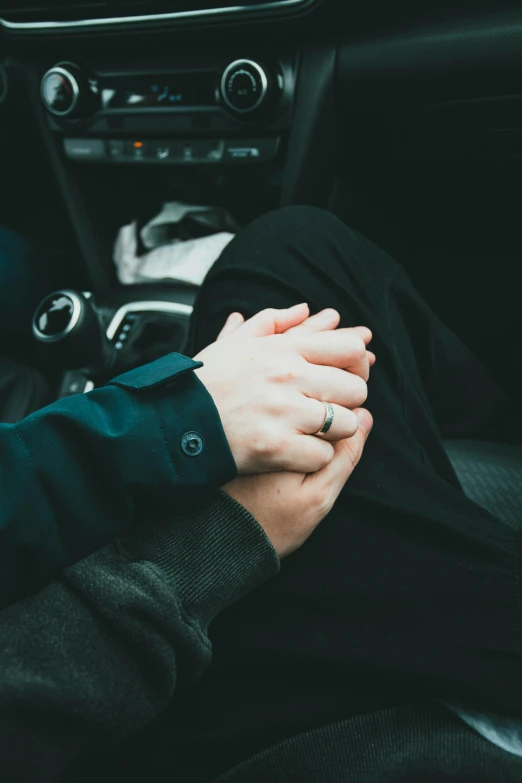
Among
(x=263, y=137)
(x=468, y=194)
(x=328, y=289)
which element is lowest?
(x=468, y=194)

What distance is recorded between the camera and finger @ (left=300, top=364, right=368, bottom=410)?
549 mm

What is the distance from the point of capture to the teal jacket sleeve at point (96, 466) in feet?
1.38

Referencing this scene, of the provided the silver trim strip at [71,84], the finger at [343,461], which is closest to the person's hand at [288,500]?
the finger at [343,461]

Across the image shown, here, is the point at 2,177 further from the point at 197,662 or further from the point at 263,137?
the point at 197,662

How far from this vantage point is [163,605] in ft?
1.36

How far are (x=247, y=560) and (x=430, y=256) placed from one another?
1103mm

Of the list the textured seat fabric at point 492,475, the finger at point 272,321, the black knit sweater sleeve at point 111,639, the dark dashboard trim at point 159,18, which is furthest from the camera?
the dark dashboard trim at point 159,18

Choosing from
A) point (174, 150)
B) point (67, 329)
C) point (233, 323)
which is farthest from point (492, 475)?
point (174, 150)

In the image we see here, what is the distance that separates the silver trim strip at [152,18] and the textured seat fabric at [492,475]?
0.75 metres

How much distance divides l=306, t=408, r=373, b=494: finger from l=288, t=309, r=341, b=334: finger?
3.8 inches

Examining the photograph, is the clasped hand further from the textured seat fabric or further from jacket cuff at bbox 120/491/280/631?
the textured seat fabric

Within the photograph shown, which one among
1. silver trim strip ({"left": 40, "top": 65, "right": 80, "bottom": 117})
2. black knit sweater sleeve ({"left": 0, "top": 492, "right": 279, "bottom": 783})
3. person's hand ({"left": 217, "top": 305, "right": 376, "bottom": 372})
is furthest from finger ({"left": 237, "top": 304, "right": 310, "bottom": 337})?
silver trim strip ({"left": 40, "top": 65, "right": 80, "bottom": 117})

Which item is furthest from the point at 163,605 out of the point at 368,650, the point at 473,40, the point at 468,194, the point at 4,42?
the point at 4,42

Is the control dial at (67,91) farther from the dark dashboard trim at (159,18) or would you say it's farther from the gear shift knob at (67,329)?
the gear shift knob at (67,329)
